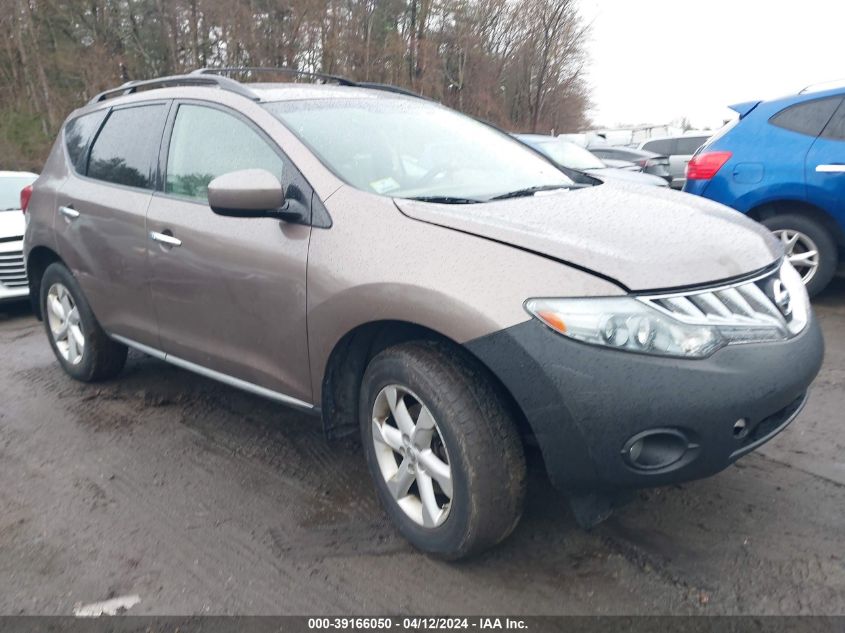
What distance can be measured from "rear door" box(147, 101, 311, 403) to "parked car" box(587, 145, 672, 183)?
11.0m

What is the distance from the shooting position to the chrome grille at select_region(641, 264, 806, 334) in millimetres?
2191

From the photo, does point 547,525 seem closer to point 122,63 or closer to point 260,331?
point 260,331

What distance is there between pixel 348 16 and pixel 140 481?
2601 cm

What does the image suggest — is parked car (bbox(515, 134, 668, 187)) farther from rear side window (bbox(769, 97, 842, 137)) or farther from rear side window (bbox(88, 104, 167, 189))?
rear side window (bbox(88, 104, 167, 189))

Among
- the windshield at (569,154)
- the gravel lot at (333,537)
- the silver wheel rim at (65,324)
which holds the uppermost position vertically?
the windshield at (569,154)

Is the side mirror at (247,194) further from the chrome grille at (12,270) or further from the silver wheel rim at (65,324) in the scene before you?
the chrome grille at (12,270)

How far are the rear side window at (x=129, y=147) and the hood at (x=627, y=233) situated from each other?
1727mm

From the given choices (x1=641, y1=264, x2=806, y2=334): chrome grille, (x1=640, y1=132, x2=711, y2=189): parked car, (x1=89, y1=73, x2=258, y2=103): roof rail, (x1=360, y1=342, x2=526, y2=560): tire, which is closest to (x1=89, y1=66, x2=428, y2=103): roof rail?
(x1=89, y1=73, x2=258, y2=103): roof rail

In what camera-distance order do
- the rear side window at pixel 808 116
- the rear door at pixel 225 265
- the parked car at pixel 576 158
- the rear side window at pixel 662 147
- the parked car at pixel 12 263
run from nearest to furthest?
the rear door at pixel 225 265
the rear side window at pixel 808 116
the parked car at pixel 12 263
the parked car at pixel 576 158
the rear side window at pixel 662 147

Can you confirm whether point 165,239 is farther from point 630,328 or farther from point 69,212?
point 630,328

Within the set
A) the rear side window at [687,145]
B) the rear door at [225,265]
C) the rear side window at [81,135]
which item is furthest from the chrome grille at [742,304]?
the rear side window at [687,145]

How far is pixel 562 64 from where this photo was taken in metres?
37.3

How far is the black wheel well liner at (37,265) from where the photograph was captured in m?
4.59

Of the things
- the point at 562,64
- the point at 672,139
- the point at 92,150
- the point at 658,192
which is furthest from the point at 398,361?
the point at 562,64
